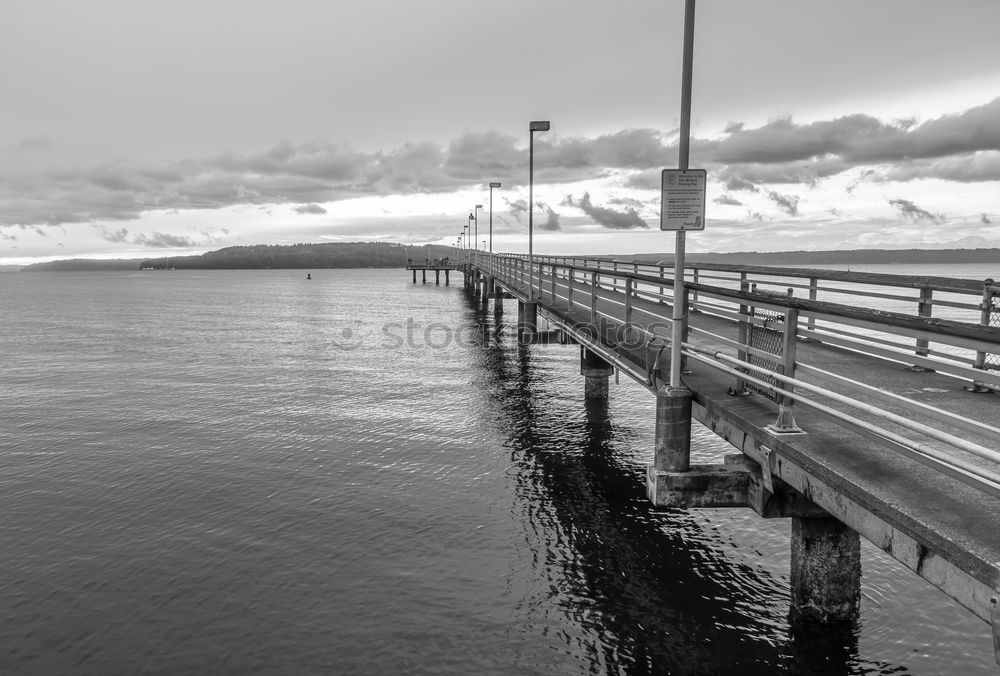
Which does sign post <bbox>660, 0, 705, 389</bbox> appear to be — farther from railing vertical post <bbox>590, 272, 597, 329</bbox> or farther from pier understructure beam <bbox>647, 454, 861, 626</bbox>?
railing vertical post <bbox>590, 272, 597, 329</bbox>

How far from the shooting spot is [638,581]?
9070mm

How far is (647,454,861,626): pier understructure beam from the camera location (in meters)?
6.79

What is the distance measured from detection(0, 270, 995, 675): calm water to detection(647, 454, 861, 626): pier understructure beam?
1.35ft

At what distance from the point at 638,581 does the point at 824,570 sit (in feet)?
8.69

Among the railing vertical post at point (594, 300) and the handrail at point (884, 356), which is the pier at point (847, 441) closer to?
the handrail at point (884, 356)

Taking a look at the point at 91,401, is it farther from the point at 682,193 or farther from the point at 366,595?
the point at 682,193

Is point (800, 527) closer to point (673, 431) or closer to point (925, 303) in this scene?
point (673, 431)

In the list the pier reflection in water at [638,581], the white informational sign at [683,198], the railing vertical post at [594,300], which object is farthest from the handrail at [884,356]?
the railing vertical post at [594,300]

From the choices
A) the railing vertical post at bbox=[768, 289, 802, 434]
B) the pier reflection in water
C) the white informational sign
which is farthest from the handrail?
the pier reflection in water

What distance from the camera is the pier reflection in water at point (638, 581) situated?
7.35m

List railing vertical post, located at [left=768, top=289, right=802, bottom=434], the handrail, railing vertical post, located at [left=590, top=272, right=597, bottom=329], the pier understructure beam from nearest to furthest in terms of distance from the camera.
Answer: the handrail
railing vertical post, located at [left=768, top=289, right=802, bottom=434]
the pier understructure beam
railing vertical post, located at [left=590, top=272, right=597, bottom=329]

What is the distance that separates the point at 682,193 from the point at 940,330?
3715mm

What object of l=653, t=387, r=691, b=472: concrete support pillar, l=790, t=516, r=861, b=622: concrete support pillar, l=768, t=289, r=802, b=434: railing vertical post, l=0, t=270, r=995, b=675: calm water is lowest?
l=0, t=270, r=995, b=675: calm water

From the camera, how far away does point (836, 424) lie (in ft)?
21.2
